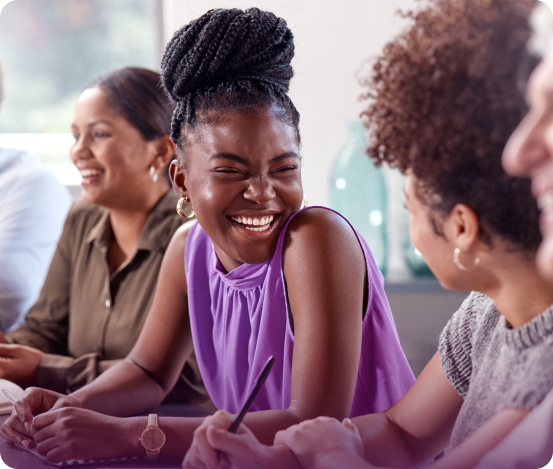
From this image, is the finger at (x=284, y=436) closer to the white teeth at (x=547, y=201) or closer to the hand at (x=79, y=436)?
the hand at (x=79, y=436)

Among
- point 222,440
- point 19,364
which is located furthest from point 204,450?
point 19,364

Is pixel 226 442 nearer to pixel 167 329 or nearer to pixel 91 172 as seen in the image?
pixel 167 329

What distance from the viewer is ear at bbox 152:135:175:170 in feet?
4.47

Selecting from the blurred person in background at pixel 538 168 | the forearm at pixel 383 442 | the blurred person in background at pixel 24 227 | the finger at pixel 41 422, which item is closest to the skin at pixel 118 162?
the blurred person in background at pixel 24 227

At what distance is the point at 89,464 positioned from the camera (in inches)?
26.9

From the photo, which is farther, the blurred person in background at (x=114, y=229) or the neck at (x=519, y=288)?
the blurred person in background at (x=114, y=229)

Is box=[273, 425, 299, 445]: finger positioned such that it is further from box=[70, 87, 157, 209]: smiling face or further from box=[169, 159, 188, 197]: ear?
box=[70, 87, 157, 209]: smiling face

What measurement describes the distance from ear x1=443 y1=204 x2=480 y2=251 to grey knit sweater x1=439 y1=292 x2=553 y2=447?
3.5 inches

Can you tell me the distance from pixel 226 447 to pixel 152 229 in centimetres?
83

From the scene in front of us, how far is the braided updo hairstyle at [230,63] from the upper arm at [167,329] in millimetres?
305

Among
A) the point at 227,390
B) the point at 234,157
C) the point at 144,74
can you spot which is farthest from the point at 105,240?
the point at 234,157

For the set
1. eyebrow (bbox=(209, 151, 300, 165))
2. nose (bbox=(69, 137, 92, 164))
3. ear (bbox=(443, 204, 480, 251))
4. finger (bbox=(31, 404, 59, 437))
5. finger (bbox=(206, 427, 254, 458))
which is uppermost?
eyebrow (bbox=(209, 151, 300, 165))

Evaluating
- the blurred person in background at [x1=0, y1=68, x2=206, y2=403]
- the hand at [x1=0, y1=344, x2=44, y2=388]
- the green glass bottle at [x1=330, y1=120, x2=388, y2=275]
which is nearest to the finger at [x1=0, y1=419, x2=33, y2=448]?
the hand at [x1=0, y1=344, x2=44, y2=388]

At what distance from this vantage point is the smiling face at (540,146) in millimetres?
417
